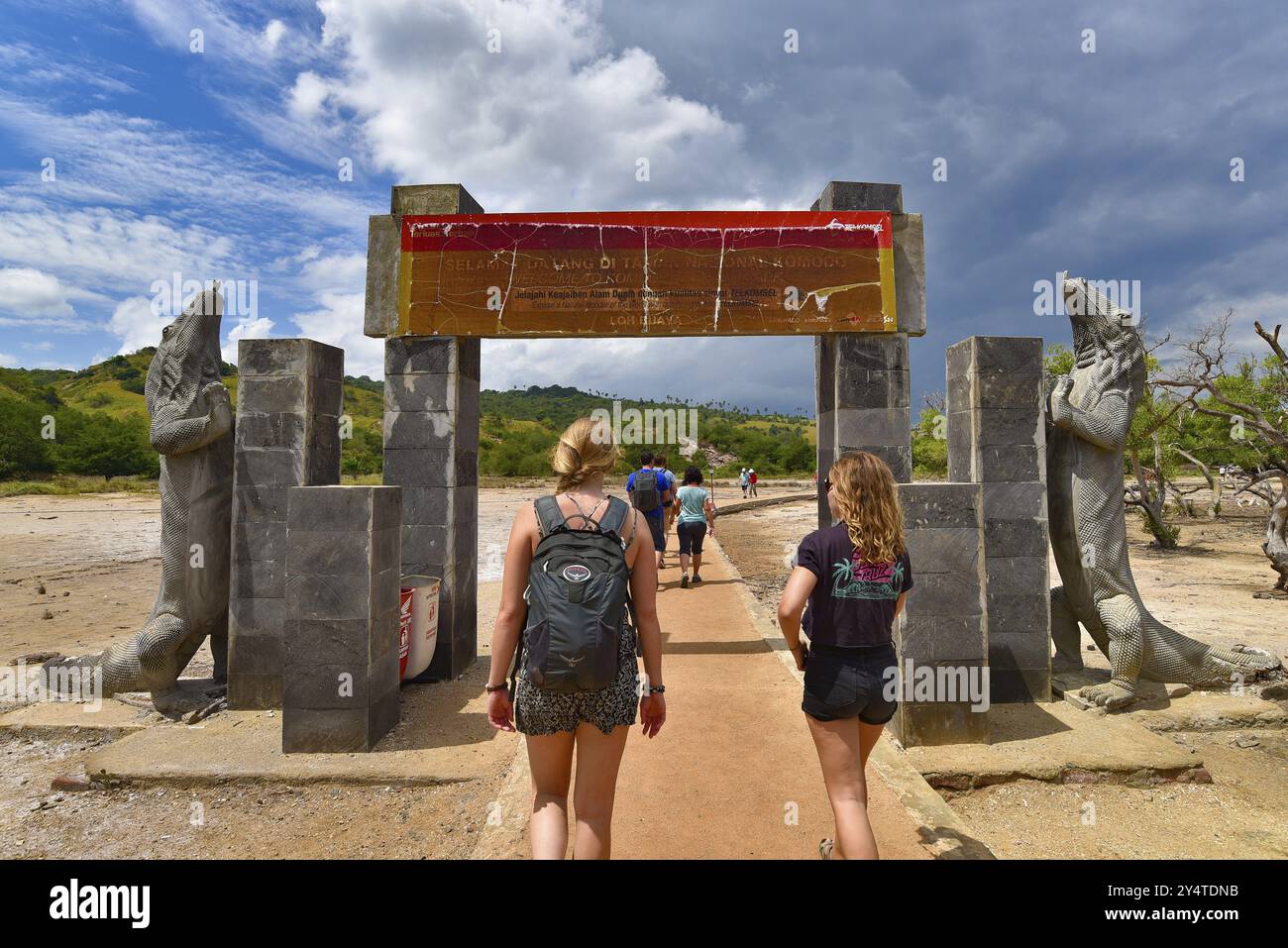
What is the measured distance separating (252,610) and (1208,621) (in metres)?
11.4

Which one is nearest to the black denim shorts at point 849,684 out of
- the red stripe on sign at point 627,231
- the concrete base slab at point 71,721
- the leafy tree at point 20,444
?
the red stripe on sign at point 627,231

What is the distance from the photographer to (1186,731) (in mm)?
4934

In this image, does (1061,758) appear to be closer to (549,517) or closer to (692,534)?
(549,517)

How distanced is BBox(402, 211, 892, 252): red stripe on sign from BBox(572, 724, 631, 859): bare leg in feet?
15.9

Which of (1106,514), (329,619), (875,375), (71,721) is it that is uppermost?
(875,375)

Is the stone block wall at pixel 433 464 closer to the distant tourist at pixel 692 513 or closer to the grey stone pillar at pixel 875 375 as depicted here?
the grey stone pillar at pixel 875 375

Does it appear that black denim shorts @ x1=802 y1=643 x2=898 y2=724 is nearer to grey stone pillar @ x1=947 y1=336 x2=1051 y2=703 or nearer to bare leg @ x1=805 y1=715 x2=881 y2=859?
bare leg @ x1=805 y1=715 x2=881 y2=859

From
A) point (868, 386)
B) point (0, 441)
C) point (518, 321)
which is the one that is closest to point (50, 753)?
point (518, 321)

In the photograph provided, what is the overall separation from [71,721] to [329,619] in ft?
8.59

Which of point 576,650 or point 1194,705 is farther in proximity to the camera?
point 1194,705

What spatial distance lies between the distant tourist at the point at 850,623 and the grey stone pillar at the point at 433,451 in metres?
4.21

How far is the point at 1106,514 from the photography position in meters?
5.25

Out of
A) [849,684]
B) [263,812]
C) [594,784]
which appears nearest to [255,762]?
[263,812]

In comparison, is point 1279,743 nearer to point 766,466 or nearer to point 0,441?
point 0,441
